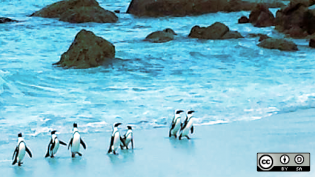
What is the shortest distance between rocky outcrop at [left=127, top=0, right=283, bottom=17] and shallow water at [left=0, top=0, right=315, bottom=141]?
3.59 meters

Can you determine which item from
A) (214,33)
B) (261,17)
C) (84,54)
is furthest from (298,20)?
(84,54)

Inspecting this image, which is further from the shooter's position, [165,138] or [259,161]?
[165,138]

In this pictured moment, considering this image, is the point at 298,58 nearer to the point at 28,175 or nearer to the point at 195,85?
the point at 195,85

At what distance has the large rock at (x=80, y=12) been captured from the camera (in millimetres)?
23500

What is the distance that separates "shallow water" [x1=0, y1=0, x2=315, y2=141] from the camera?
9.53m

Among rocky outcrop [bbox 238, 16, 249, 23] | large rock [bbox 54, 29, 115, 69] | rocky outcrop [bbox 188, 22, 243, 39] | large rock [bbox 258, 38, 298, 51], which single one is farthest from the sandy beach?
rocky outcrop [bbox 238, 16, 249, 23]

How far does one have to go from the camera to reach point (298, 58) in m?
15.2

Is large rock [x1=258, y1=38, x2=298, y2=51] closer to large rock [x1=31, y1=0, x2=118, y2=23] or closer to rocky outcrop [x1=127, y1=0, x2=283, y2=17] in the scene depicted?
large rock [x1=31, y1=0, x2=118, y2=23]

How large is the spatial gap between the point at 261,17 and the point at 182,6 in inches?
197

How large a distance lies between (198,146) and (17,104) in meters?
4.21

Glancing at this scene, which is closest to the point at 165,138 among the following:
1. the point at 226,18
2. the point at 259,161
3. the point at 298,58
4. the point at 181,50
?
the point at 259,161

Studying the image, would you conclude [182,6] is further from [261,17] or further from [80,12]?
[261,17]

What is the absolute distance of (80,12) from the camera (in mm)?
23703

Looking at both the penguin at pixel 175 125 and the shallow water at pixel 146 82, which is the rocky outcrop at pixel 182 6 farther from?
the penguin at pixel 175 125
